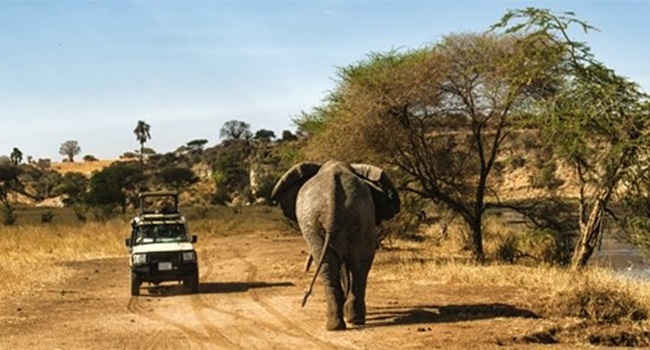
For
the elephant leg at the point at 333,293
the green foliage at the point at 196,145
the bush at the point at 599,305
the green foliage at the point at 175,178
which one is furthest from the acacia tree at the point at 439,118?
the green foliage at the point at 196,145

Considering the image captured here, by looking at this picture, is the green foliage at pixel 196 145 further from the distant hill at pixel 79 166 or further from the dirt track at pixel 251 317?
the dirt track at pixel 251 317

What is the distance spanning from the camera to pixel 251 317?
1484 cm

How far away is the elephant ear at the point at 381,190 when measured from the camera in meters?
14.8

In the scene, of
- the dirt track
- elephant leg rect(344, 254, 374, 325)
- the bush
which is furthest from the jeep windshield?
the bush

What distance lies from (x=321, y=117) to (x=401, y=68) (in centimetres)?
646

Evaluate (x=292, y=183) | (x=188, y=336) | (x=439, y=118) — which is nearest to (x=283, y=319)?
(x=188, y=336)

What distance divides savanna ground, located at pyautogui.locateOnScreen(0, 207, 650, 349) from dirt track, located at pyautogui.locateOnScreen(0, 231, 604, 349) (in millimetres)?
22

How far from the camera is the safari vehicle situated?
18656mm

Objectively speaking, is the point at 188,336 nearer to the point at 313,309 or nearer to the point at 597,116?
the point at 313,309

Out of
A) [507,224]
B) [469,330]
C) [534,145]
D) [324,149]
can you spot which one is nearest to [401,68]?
[324,149]

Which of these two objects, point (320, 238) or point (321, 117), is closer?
point (320, 238)

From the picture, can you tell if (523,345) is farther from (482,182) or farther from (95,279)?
(95,279)

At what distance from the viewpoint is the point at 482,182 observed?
2412cm

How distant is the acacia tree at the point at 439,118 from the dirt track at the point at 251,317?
464 cm
